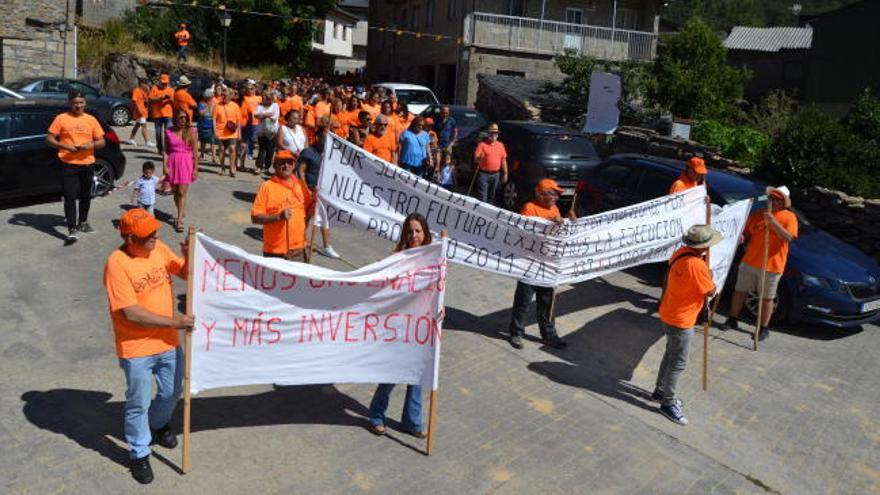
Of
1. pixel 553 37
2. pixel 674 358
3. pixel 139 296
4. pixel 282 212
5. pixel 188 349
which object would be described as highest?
pixel 553 37

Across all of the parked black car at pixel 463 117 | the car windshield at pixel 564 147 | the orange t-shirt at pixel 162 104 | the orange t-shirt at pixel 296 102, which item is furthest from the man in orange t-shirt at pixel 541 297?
the parked black car at pixel 463 117

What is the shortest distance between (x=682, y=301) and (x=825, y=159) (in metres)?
8.27

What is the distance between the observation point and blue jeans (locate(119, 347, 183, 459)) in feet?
15.5

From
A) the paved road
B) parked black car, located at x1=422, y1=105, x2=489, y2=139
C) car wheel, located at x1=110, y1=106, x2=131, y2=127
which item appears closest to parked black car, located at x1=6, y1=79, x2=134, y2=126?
car wheel, located at x1=110, y1=106, x2=131, y2=127

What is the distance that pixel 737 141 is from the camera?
1645 cm

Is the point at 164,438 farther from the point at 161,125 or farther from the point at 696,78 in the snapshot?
the point at 696,78

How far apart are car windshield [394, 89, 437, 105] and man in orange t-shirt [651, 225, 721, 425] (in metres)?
17.5

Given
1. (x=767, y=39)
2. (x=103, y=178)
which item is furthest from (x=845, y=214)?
(x=767, y=39)

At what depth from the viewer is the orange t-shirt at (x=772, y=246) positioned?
337 inches

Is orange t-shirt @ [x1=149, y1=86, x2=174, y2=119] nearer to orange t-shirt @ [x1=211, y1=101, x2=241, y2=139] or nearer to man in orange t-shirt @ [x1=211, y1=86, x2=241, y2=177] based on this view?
man in orange t-shirt @ [x1=211, y1=86, x2=241, y2=177]

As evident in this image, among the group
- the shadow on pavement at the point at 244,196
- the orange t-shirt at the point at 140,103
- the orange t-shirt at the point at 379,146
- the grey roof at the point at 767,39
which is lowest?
the shadow on pavement at the point at 244,196

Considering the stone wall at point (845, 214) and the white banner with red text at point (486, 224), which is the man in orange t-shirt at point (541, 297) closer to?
the white banner with red text at point (486, 224)

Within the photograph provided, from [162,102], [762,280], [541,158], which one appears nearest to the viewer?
[762,280]

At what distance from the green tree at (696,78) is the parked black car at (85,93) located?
1595cm
